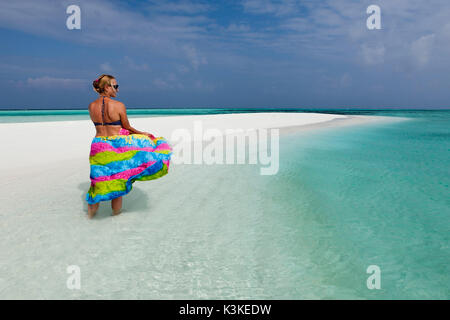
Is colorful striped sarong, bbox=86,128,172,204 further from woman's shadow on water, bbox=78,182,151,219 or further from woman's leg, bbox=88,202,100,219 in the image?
woman's shadow on water, bbox=78,182,151,219

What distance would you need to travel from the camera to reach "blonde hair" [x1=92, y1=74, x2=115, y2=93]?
13.0ft

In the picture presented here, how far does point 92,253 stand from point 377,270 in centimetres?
327

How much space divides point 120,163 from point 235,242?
195 cm

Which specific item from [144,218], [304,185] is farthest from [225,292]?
[304,185]

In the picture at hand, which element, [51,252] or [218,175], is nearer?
[51,252]

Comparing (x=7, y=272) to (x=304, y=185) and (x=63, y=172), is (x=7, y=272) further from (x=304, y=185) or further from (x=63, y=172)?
(x=304, y=185)

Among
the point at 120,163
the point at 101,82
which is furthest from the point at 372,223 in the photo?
the point at 101,82

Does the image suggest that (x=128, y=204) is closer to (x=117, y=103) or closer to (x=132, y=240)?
(x=132, y=240)

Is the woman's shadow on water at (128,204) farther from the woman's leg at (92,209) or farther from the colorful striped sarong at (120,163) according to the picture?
the colorful striped sarong at (120,163)

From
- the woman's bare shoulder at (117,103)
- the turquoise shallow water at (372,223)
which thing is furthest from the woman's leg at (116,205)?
the turquoise shallow water at (372,223)

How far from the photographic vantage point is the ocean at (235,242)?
9.19 ft
